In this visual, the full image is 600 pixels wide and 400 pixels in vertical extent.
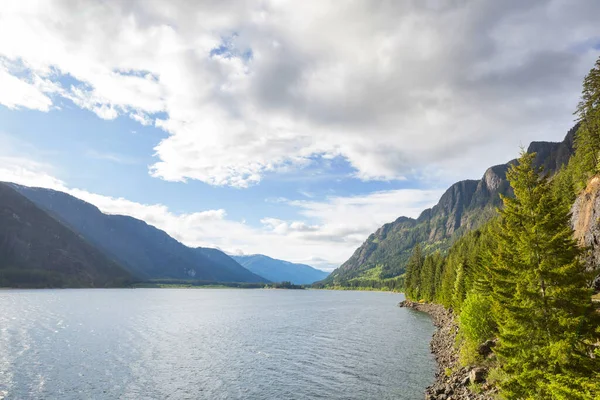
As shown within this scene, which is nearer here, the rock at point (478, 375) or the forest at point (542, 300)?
the forest at point (542, 300)

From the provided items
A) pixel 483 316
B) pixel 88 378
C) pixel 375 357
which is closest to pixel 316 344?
pixel 375 357

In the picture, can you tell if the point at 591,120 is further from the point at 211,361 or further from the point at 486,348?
the point at 211,361

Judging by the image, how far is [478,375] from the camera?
38.3m

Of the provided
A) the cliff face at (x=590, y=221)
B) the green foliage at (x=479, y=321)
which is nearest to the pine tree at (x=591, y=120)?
the cliff face at (x=590, y=221)

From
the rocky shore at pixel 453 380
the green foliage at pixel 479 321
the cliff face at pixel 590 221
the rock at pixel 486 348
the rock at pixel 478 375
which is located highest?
the cliff face at pixel 590 221

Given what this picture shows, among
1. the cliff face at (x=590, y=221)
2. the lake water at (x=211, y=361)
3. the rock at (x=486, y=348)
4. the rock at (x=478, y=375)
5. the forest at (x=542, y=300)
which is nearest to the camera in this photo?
the forest at (x=542, y=300)

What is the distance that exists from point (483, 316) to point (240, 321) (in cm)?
7735

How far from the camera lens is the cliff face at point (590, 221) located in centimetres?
5391

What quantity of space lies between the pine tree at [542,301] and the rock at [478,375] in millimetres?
10882

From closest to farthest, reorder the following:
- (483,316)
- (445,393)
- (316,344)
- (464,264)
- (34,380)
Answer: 1. (445,393)
2. (34,380)
3. (483,316)
4. (316,344)
5. (464,264)

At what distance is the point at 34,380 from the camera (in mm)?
45125

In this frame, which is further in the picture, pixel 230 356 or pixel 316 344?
pixel 316 344

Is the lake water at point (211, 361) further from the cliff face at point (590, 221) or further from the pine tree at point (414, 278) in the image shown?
the pine tree at point (414, 278)

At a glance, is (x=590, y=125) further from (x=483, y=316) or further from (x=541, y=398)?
(x=541, y=398)
